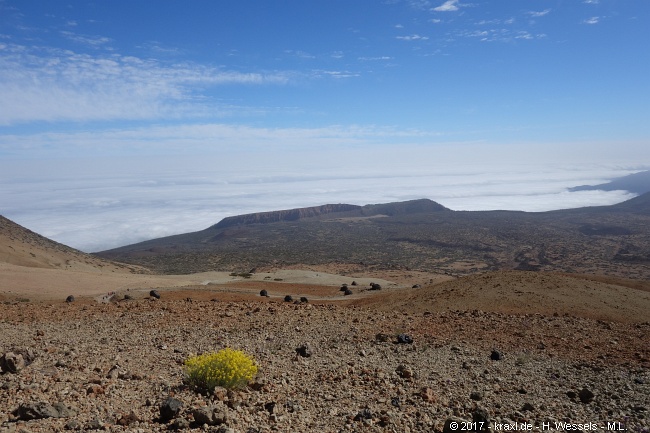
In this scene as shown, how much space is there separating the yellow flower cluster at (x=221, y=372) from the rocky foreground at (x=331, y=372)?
181 millimetres

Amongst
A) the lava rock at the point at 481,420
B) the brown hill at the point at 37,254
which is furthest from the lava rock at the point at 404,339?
the brown hill at the point at 37,254

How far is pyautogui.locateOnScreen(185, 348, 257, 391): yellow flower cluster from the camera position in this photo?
713 centimetres

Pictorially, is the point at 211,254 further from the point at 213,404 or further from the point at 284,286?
the point at 213,404

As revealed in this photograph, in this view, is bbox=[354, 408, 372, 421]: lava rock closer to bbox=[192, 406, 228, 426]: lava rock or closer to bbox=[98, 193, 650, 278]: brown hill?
bbox=[192, 406, 228, 426]: lava rock

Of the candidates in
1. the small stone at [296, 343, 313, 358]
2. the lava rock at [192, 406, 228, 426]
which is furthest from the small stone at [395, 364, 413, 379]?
the lava rock at [192, 406, 228, 426]

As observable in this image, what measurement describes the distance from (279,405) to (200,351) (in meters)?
3.67

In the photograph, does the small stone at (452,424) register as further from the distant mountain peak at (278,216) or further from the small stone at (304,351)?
the distant mountain peak at (278,216)

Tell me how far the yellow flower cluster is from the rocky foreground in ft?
0.59

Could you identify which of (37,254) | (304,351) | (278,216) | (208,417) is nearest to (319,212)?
(278,216)

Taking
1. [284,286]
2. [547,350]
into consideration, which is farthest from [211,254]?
[547,350]

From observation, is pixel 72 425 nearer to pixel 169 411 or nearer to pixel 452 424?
pixel 169 411

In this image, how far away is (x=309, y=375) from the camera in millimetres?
8312

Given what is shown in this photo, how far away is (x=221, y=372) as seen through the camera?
716 cm

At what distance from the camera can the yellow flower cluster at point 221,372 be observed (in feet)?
23.4
